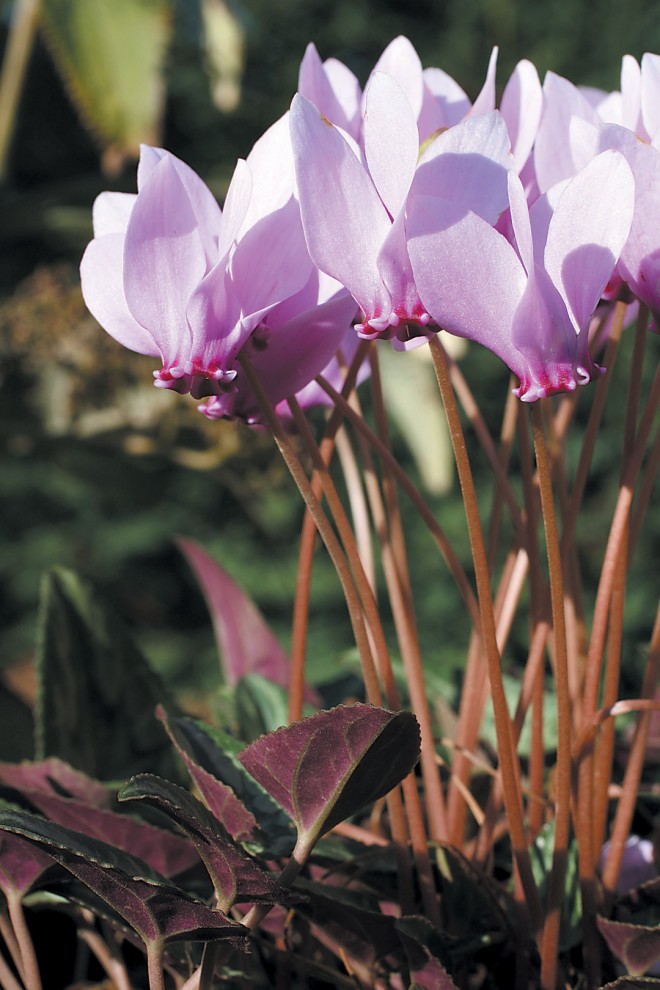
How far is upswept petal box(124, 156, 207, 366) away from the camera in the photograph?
0.29 metres

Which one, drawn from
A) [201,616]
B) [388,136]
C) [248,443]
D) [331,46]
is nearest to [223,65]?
[248,443]

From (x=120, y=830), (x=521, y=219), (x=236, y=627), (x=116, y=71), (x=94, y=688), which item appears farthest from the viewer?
(x=116, y=71)

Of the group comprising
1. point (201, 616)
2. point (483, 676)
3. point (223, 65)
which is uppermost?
point (223, 65)

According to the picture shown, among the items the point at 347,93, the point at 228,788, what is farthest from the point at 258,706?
the point at 347,93

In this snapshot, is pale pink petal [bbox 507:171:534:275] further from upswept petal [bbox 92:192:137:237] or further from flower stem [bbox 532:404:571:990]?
upswept petal [bbox 92:192:137:237]

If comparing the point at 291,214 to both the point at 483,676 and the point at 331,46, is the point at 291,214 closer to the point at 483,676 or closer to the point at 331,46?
the point at 483,676

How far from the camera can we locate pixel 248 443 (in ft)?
3.61

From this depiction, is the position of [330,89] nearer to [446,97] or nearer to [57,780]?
[446,97]

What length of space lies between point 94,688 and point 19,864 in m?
0.17

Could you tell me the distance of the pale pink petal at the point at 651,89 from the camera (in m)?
0.33

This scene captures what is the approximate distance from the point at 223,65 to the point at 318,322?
68.1 inches

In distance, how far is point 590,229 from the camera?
281 mm

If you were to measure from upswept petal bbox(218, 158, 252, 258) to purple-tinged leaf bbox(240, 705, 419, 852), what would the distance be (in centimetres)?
13

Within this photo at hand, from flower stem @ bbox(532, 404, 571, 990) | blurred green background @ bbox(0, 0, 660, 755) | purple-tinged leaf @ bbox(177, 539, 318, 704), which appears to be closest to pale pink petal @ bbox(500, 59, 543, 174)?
Answer: flower stem @ bbox(532, 404, 571, 990)
